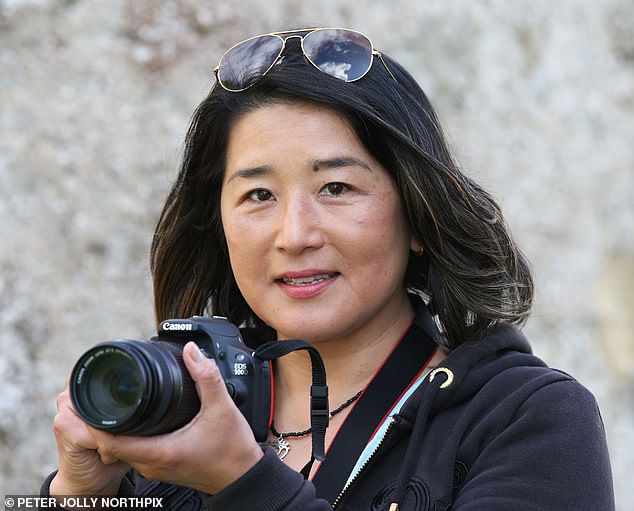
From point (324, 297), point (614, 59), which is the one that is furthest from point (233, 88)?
point (614, 59)

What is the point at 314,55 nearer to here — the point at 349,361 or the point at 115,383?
the point at 349,361

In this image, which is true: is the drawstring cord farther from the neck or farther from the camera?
the camera

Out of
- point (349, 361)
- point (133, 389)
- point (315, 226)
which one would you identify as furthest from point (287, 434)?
point (133, 389)

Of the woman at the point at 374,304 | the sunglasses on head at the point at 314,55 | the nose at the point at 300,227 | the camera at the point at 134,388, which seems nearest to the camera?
the camera at the point at 134,388

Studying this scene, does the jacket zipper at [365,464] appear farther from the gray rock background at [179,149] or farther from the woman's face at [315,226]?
the gray rock background at [179,149]

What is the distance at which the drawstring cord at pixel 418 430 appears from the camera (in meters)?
1.78

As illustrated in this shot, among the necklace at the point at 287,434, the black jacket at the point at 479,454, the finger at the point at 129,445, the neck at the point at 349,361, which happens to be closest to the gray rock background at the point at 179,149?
the neck at the point at 349,361

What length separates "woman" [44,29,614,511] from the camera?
1.75m

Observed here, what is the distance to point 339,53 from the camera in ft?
6.84

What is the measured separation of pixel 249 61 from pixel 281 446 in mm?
832

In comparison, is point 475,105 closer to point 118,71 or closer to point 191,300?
point 118,71

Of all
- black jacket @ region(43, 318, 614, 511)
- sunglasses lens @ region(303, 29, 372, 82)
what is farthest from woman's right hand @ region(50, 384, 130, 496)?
sunglasses lens @ region(303, 29, 372, 82)

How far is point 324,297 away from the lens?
2.01 m

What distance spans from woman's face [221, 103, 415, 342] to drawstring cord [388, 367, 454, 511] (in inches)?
9.1
